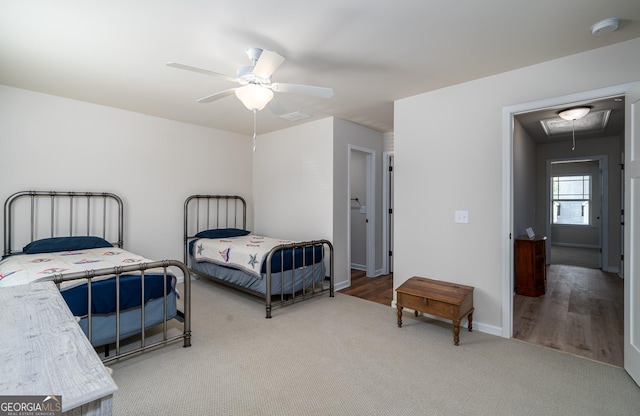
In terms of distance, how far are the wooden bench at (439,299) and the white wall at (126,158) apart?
352 cm

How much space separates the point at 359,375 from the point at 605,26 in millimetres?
2916

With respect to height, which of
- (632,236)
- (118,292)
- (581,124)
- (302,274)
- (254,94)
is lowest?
(302,274)

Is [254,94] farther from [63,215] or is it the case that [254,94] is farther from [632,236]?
[63,215]

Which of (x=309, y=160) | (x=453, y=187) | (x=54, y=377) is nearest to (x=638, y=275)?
(x=453, y=187)

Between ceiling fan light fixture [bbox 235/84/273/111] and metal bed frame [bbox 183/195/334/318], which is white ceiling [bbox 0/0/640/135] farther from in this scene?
metal bed frame [bbox 183/195/334/318]

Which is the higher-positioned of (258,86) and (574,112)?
(574,112)

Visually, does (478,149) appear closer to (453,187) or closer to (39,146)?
(453,187)

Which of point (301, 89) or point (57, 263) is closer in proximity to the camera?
point (301, 89)

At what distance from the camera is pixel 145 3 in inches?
74.4

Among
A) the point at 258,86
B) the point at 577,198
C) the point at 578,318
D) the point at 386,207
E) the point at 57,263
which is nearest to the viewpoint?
the point at 258,86

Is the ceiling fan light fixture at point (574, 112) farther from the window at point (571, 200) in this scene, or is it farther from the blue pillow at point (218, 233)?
the window at point (571, 200)

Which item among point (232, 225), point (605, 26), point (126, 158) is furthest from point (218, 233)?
point (605, 26)

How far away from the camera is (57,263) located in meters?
2.81

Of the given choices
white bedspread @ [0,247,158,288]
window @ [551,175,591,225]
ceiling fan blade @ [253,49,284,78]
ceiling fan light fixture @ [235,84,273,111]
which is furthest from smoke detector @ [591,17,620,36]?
window @ [551,175,591,225]
